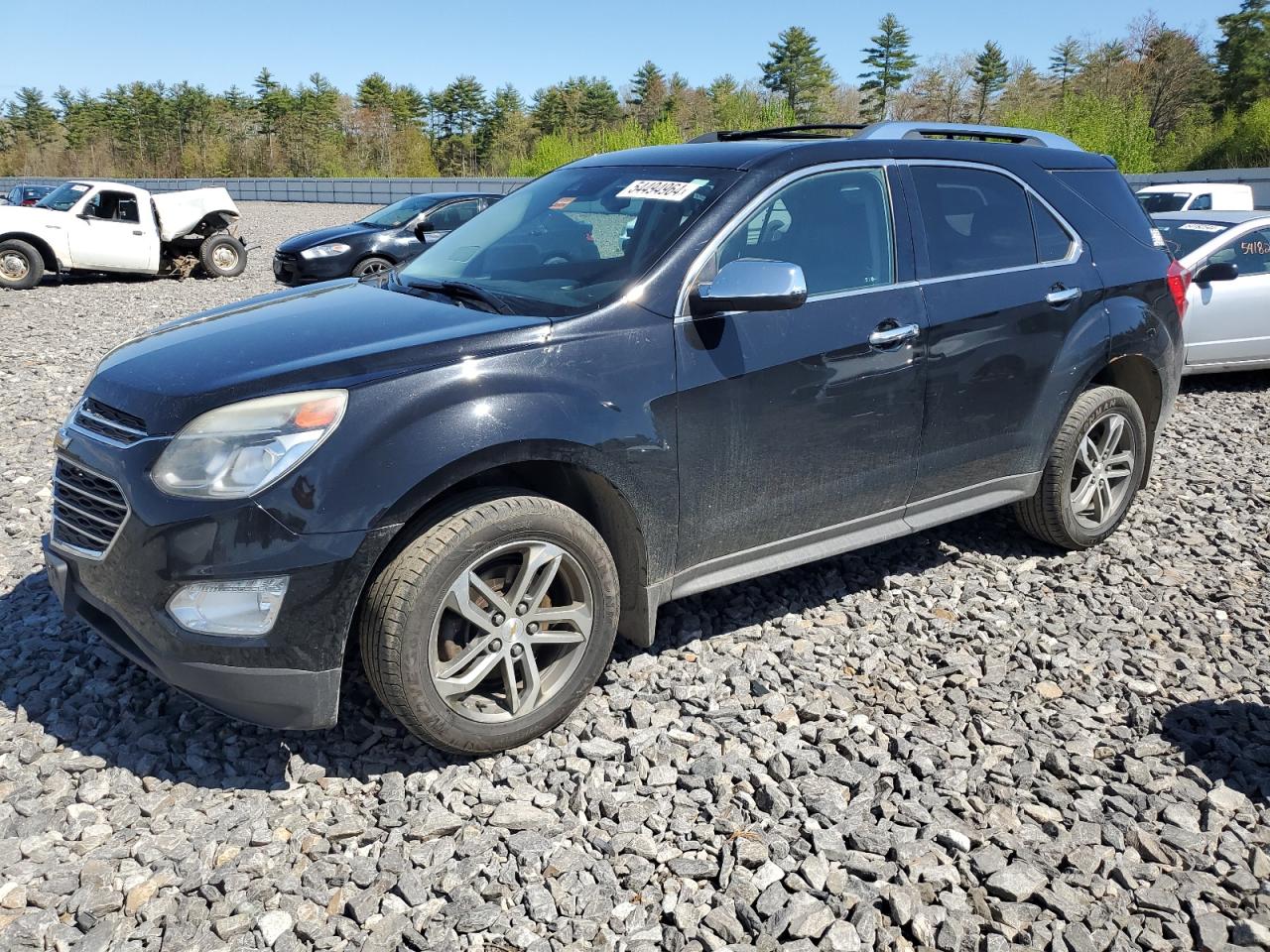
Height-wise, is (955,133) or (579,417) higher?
(955,133)

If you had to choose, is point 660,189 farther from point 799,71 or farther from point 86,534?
point 799,71

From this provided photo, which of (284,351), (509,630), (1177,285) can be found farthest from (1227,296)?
(284,351)

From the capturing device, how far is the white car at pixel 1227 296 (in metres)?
8.52

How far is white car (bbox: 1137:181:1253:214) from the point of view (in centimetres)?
1395

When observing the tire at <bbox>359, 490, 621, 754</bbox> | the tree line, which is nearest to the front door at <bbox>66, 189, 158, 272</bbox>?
the tire at <bbox>359, 490, 621, 754</bbox>

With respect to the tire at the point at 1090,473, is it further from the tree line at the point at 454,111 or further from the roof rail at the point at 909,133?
the tree line at the point at 454,111

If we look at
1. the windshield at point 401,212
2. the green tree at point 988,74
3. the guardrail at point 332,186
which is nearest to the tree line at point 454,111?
the green tree at point 988,74

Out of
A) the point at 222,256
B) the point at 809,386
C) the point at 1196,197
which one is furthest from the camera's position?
the point at 222,256

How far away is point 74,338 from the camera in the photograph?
11.5 m

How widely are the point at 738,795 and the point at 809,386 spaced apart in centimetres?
144

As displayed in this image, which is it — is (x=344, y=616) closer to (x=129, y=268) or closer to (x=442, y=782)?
(x=442, y=782)

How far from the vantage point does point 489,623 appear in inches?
126

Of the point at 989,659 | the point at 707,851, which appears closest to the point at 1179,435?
the point at 989,659

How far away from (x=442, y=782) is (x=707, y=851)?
0.87 metres
